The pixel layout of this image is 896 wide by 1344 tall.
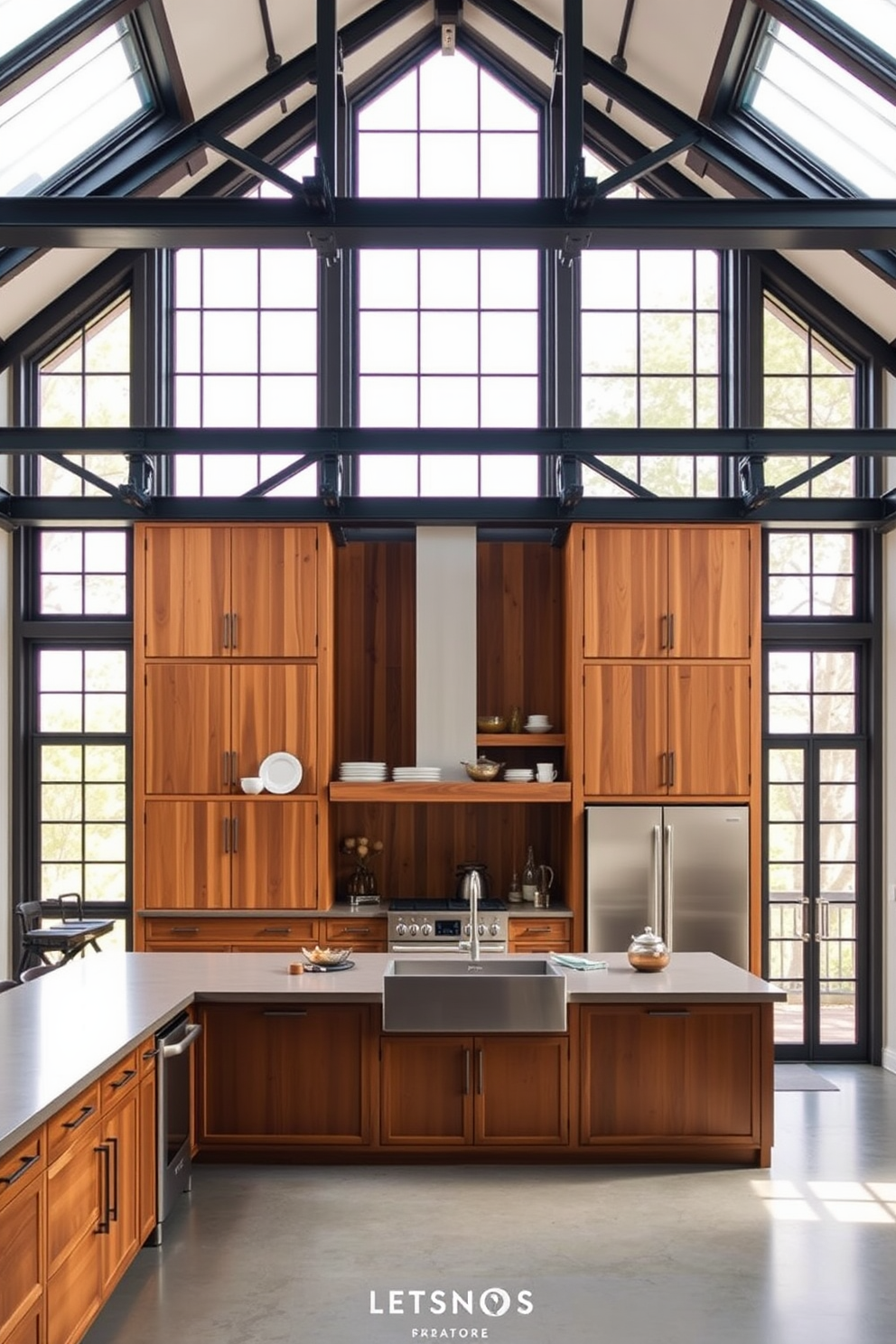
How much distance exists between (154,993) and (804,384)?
18.1 ft

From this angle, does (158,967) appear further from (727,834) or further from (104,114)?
(104,114)

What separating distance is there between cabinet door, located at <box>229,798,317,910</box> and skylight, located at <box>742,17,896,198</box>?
4506 millimetres

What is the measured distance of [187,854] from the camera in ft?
23.8

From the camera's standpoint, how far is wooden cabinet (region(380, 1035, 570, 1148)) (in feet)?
16.8

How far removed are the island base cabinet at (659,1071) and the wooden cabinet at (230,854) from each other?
2542 millimetres

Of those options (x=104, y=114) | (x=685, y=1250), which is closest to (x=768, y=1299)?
(x=685, y=1250)

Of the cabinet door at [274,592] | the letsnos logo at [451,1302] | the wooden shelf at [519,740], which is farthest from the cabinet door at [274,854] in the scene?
the letsnos logo at [451,1302]

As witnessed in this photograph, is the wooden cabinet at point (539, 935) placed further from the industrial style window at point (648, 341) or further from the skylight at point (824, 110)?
the skylight at point (824, 110)

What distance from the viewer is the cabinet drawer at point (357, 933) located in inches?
284

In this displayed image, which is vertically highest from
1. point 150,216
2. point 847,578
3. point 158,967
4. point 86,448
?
point 150,216

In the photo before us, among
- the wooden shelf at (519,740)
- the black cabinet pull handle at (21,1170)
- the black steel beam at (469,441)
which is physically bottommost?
the black cabinet pull handle at (21,1170)

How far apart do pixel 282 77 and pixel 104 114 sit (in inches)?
47.6

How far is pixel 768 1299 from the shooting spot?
3.85 m

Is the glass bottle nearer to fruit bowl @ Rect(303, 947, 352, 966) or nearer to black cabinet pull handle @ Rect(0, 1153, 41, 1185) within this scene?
fruit bowl @ Rect(303, 947, 352, 966)
